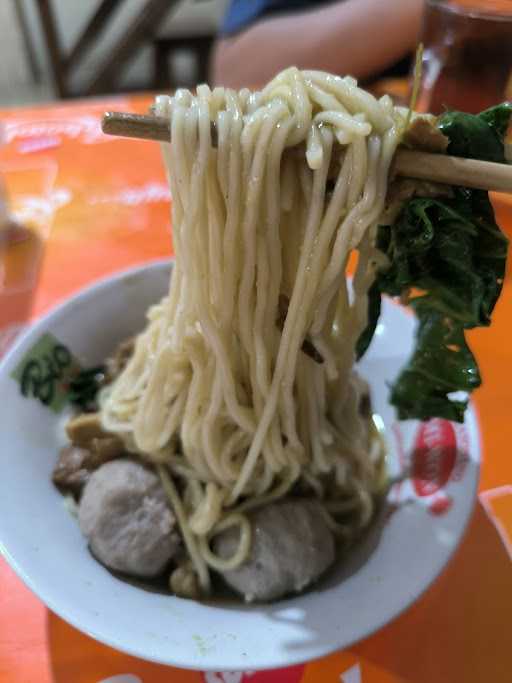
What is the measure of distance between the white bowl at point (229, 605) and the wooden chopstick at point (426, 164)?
55 centimetres

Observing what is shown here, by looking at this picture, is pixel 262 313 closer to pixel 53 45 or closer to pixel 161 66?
pixel 53 45

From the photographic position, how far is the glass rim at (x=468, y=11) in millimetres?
1647

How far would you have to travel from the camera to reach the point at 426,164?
0.88 meters

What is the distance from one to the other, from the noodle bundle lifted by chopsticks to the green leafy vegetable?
50 millimetres

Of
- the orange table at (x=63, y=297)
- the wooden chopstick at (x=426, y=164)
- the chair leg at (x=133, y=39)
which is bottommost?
the orange table at (x=63, y=297)

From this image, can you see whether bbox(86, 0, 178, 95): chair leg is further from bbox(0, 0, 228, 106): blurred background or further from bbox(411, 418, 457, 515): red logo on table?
bbox(411, 418, 457, 515): red logo on table

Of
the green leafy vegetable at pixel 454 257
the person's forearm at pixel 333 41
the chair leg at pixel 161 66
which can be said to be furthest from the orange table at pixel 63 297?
the chair leg at pixel 161 66

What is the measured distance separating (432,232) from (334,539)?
69 cm

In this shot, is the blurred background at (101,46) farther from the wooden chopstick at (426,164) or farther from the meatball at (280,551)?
the meatball at (280,551)

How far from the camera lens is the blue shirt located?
2982 millimetres

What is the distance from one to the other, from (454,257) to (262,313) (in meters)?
0.34

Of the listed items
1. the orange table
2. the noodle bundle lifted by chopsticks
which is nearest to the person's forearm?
the orange table

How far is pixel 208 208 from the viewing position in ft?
3.25

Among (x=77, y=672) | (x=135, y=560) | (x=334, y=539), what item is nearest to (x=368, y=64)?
(x=334, y=539)
